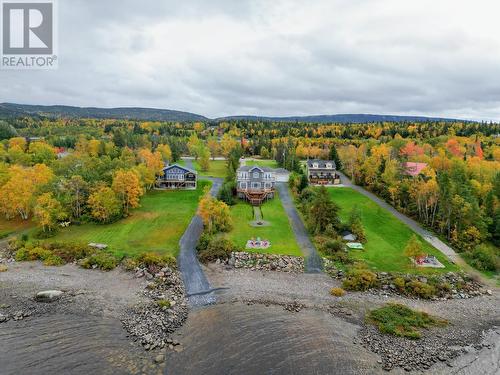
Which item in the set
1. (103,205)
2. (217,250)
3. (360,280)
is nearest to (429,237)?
(360,280)

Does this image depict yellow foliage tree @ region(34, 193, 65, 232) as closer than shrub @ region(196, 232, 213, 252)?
No

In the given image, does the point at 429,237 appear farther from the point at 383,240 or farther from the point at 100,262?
the point at 100,262

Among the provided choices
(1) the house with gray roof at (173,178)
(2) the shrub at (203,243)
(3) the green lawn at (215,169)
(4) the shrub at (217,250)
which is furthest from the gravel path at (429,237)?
(1) the house with gray roof at (173,178)

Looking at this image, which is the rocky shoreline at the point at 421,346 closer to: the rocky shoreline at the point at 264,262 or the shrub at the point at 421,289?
the shrub at the point at 421,289

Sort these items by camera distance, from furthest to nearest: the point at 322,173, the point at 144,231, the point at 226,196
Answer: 1. the point at 322,173
2. the point at 226,196
3. the point at 144,231

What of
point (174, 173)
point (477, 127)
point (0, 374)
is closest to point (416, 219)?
point (174, 173)

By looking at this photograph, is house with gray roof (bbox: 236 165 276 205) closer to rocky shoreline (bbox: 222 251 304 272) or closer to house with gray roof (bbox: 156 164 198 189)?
house with gray roof (bbox: 156 164 198 189)

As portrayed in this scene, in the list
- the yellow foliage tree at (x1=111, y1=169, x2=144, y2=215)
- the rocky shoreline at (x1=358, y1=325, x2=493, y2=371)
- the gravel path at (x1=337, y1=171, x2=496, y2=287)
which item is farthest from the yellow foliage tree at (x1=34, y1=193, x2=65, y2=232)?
the gravel path at (x1=337, y1=171, x2=496, y2=287)
